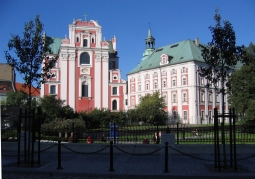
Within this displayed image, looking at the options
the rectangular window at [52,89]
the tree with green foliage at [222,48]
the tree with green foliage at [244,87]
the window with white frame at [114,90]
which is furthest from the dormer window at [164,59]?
the tree with green foliage at [222,48]

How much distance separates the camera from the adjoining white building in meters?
63.0

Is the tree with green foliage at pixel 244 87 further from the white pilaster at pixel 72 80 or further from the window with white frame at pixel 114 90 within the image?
the white pilaster at pixel 72 80

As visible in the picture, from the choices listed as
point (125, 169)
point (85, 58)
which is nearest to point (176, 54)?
point (85, 58)

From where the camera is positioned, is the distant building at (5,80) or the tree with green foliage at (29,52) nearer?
the tree with green foliage at (29,52)

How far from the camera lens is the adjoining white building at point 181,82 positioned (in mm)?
62969

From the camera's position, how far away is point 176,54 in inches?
2746

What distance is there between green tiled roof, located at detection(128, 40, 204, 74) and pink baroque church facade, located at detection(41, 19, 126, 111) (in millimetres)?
16095

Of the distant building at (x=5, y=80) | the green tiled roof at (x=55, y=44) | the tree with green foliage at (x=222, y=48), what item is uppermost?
the green tiled roof at (x=55, y=44)

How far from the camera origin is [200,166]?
38.3 feet

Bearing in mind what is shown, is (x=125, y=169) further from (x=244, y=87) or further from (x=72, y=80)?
(x=72, y=80)

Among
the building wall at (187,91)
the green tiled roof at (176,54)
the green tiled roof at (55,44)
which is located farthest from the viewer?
the green tiled roof at (55,44)

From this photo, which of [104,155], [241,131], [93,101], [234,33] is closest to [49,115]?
[93,101]

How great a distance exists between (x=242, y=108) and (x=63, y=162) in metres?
32.8

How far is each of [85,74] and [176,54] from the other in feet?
78.3
